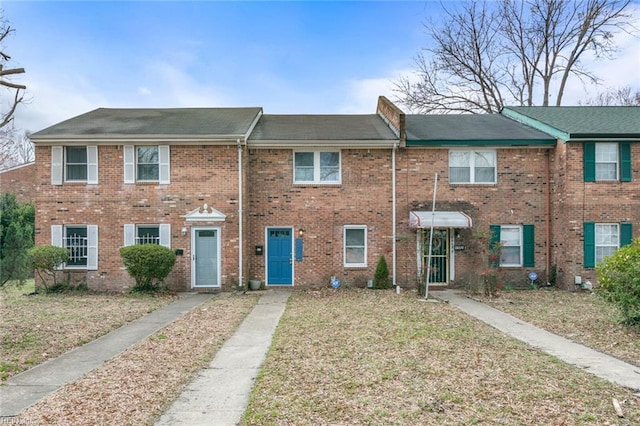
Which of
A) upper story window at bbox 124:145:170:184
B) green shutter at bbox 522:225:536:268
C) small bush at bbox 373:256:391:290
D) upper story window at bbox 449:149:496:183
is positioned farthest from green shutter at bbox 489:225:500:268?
upper story window at bbox 124:145:170:184

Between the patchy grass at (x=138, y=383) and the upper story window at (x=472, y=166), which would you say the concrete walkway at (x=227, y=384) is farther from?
the upper story window at (x=472, y=166)

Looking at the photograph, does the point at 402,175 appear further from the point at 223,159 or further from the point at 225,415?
the point at 225,415

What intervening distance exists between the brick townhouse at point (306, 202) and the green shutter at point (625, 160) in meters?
0.22

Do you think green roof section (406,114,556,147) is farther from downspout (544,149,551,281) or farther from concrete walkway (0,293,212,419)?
concrete walkway (0,293,212,419)

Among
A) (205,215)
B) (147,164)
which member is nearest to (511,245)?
(205,215)

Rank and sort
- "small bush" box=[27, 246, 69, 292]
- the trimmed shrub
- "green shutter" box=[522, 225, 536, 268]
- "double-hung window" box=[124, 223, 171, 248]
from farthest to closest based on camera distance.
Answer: "green shutter" box=[522, 225, 536, 268], "double-hung window" box=[124, 223, 171, 248], "small bush" box=[27, 246, 69, 292], the trimmed shrub

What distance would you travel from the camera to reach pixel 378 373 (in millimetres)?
6254

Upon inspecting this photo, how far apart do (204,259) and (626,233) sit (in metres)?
13.6

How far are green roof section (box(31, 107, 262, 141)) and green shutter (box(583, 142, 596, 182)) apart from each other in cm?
1085

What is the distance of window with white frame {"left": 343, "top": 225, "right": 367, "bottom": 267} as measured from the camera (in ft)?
52.1

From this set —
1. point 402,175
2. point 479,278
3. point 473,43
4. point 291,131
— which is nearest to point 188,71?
point 291,131

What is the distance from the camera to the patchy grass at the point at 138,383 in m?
4.87

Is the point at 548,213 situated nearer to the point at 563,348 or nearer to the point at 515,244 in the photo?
the point at 515,244

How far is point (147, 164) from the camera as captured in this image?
15602 mm
